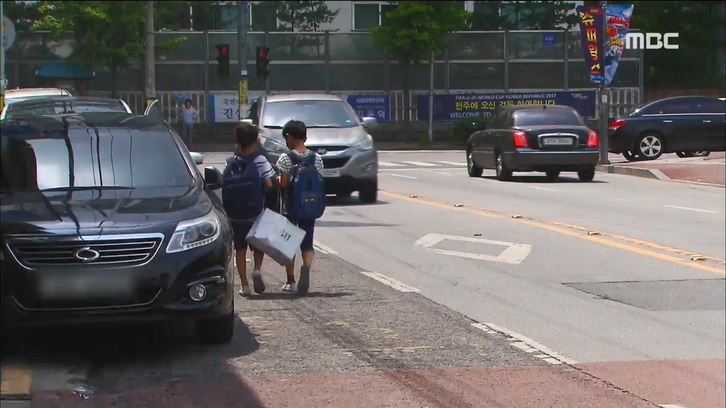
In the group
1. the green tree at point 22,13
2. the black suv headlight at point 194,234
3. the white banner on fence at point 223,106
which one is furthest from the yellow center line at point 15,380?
the green tree at point 22,13

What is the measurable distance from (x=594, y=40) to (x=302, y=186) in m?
21.3

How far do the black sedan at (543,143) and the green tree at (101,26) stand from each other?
63.5 feet

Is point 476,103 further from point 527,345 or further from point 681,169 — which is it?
point 527,345

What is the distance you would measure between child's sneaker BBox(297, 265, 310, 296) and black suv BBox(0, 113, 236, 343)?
173 centimetres

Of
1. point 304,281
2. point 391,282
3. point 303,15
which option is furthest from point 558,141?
point 303,15

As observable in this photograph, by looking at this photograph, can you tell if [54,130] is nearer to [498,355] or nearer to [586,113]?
[498,355]

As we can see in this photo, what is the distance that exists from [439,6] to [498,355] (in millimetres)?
36863

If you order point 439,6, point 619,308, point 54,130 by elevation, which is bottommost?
point 619,308

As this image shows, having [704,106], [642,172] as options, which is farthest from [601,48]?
[642,172]

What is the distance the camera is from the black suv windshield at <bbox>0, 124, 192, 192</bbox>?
24.3 feet

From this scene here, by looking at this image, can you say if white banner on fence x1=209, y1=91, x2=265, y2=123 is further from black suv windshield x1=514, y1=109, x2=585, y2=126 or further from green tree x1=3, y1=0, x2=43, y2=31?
black suv windshield x1=514, y1=109, x2=585, y2=126

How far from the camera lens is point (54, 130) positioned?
769 cm

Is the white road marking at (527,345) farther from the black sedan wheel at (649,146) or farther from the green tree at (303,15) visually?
the green tree at (303,15)

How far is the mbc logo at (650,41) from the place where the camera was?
149 feet
